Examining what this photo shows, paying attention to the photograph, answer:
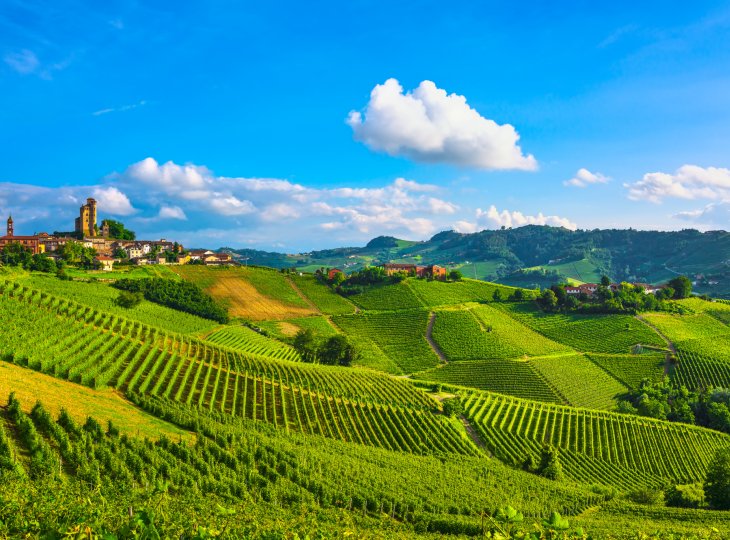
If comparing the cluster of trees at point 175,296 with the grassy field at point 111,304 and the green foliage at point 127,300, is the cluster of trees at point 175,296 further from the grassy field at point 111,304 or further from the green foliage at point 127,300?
the green foliage at point 127,300

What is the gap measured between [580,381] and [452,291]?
58.8 m

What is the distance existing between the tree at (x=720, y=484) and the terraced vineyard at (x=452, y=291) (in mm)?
93603

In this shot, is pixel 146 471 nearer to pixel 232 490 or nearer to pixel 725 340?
pixel 232 490

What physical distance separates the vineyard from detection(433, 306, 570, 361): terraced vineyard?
627 cm

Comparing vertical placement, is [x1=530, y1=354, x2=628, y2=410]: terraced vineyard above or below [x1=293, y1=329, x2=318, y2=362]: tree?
below

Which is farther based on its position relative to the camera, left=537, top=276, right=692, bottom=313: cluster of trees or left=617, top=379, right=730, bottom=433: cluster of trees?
left=537, top=276, right=692, bottom=313: cluster of trees

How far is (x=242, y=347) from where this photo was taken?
9162cm

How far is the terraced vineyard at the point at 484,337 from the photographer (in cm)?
10862

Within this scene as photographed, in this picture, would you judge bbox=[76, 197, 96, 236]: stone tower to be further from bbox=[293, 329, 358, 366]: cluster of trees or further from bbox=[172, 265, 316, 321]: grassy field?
bbox=[293, 329, 358, 366]: cluster of trees

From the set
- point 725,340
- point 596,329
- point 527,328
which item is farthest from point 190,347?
point 725,340

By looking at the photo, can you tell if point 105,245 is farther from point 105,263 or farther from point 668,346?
point 668,346

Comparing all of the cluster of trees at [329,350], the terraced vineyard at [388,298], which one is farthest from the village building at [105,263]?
the terraced vineyard at [388,298]

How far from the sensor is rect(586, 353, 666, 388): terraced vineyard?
99.9 meters

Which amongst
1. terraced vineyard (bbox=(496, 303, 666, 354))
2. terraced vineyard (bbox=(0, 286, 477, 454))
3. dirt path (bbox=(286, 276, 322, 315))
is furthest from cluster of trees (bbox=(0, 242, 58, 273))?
terraced vineyard (bbox=(496, 303, 666, 354))
